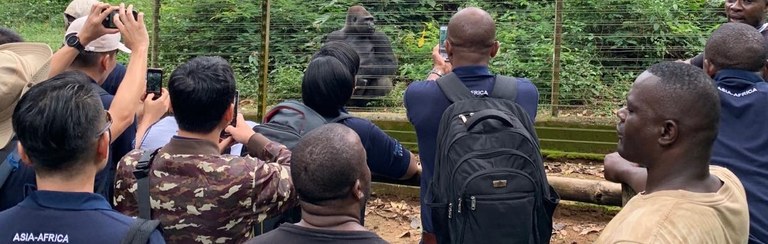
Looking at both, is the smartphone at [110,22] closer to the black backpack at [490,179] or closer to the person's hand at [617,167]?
the black backpack at [490,179]

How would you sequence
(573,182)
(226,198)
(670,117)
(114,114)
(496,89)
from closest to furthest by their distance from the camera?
(670,117) → (226,198) → (114,114) → (496,89) → (573,182)

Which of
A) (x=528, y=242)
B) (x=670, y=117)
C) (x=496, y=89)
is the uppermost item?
(x=670, y=117)

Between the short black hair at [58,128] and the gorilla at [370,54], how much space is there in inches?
299

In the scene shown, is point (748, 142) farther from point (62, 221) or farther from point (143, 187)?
point (62, 221)

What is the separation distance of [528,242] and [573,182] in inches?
67.9

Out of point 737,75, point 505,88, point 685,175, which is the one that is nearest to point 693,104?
point 685,175

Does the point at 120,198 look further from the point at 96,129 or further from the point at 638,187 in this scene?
the point at 638,187

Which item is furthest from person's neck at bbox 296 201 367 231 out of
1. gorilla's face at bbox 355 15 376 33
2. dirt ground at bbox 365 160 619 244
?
gorilla's face at bbox 355 15 376 33

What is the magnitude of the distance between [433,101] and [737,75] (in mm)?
1397

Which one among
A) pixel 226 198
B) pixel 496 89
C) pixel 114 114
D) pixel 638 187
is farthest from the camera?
pixel 496 89

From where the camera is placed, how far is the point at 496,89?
387cm

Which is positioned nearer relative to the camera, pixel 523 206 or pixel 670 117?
pixel 670 117

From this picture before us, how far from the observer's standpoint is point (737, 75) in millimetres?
3607

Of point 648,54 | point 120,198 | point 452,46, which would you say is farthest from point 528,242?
point 648,54
